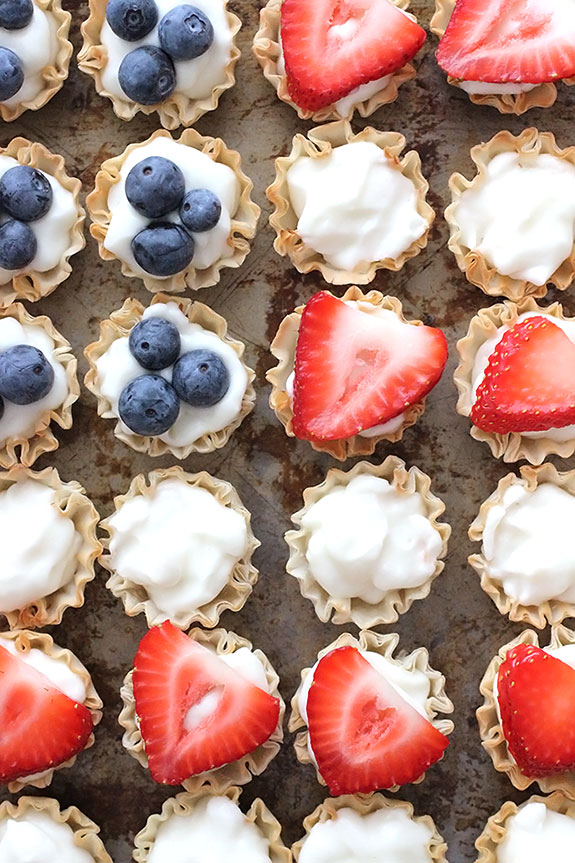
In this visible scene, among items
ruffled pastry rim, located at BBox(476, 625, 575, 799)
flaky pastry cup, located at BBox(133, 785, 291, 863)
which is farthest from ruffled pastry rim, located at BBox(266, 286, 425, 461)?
flaky pastry cup, located at BBox(133, 785, 291, 863)

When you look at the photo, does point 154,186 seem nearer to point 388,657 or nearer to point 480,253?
point 480,253

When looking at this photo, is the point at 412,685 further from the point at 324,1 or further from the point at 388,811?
the point at 324,1

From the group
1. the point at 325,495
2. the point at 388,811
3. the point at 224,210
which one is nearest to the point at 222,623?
the point at 325,495

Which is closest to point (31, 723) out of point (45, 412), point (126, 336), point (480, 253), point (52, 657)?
point (52, 657)

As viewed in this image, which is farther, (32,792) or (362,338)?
(32,792)

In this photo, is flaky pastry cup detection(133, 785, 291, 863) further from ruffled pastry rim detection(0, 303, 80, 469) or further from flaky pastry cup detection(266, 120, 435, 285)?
flaky pastry cup detection(266, 120, 435, 285)

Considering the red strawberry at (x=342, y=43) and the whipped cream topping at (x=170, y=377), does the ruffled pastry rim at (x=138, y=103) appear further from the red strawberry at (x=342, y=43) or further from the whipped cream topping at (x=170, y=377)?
A: the whipped cream topping at (x=170, y=377)

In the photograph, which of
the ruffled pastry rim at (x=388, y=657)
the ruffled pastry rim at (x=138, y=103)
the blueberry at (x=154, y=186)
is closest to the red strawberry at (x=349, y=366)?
the blueberry at (x=154, y=186)
